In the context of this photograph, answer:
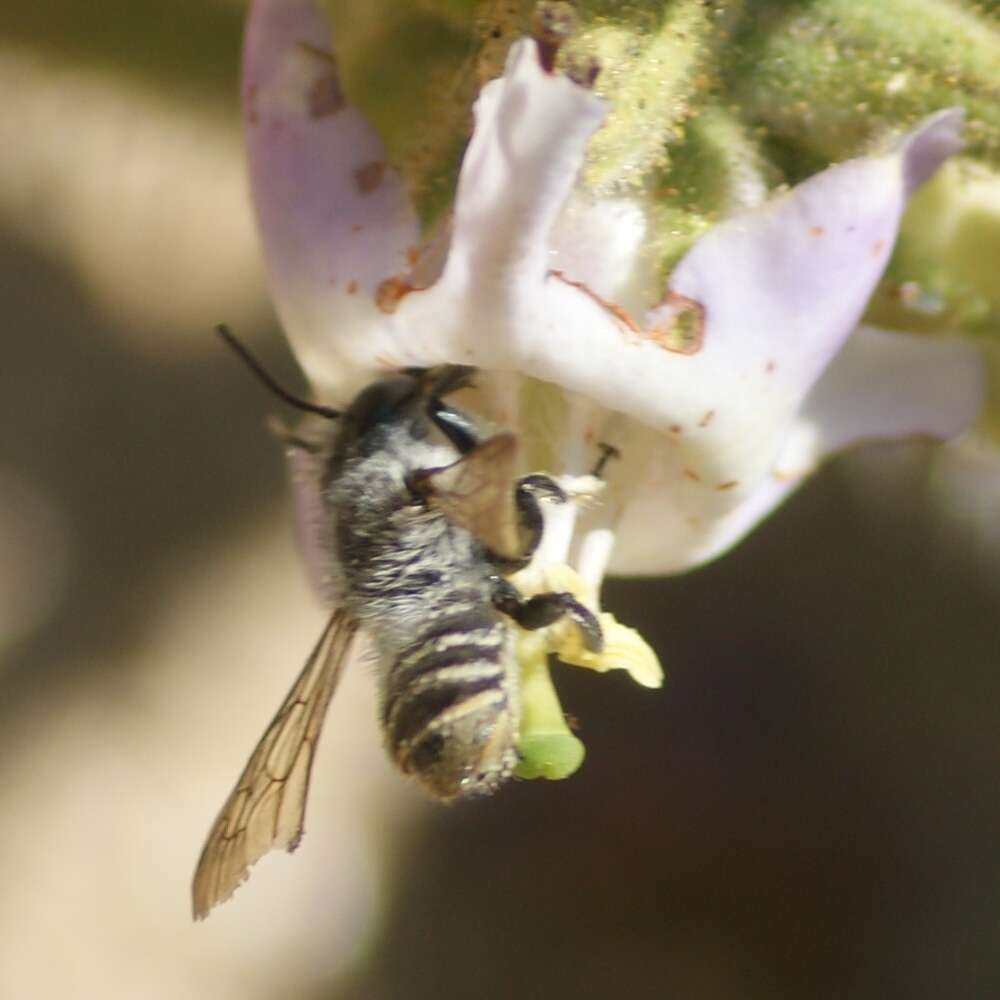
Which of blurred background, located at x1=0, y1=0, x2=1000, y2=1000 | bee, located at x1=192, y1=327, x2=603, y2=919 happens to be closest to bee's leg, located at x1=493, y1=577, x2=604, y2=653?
bee, located at x1=192, y1=327, x2=603, y2=919

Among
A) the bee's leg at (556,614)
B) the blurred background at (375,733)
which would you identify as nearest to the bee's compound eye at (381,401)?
the bee's leg at (556,614)

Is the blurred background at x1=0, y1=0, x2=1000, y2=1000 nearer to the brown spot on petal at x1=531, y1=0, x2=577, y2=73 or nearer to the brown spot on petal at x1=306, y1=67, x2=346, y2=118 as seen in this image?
the brown spot on petal at x1=306, y1=67, x2=346, y2=118

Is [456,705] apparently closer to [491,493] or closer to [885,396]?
[491,493]

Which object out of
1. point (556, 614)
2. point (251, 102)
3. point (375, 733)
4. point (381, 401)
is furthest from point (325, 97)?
point (375, 733)

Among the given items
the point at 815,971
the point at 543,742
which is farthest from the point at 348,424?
the point at 815,971

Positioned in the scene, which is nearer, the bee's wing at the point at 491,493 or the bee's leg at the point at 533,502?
the bee's wing at the point at 491,493

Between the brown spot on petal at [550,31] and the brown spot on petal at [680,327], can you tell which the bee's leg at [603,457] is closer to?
the brown spot on petal at [680,327]
